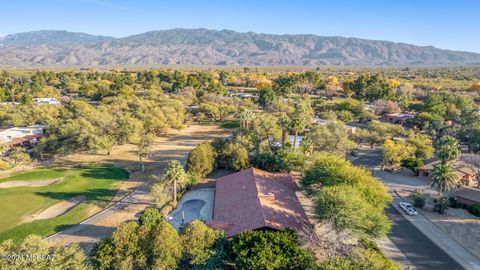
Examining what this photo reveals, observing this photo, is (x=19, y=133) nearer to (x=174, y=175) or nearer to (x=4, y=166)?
(x=4, y=166)

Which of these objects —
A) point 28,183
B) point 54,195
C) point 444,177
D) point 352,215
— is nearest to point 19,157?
point 28,183

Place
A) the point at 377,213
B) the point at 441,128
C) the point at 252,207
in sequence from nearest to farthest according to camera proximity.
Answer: the point at 377,213 < the point at 252,207 < the point at 441,128

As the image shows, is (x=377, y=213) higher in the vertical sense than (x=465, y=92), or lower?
lower

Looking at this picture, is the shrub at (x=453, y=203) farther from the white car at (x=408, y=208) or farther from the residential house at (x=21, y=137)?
the residential house at (x=21, y=137)

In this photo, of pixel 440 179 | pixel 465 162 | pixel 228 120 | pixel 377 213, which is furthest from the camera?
pixel 228 120

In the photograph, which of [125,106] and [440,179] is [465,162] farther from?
[125,106]

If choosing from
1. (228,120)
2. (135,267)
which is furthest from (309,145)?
(228,120)
